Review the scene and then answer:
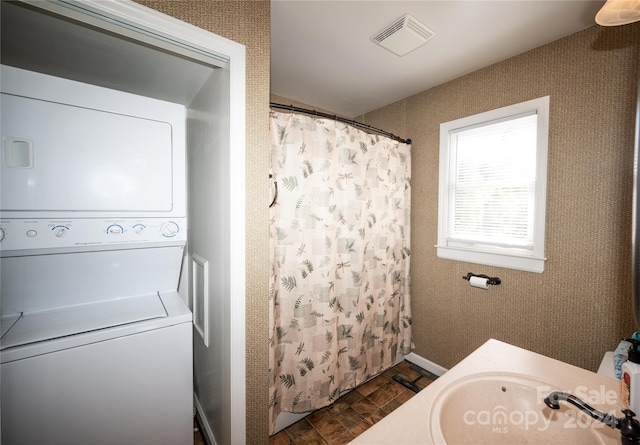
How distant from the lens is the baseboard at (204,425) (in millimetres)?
1589

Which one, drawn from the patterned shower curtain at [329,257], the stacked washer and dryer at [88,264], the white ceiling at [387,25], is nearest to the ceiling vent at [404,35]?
the white ceiling at [387,25]

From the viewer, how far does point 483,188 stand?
1970mm

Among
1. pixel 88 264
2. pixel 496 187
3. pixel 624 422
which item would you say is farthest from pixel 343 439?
pixel 496 187

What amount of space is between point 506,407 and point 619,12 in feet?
4.61

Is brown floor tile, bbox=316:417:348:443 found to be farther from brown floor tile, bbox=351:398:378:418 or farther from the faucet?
the faucet

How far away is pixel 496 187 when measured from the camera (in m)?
1.90

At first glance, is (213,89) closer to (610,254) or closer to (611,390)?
(611,390)

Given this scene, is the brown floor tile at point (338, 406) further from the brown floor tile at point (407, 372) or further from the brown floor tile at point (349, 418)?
the brown floor tile at point (407, 372)

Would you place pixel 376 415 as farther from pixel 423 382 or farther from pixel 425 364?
pixel 425 364

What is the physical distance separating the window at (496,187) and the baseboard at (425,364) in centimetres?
99

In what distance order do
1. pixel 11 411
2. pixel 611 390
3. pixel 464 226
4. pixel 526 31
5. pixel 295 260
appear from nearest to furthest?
1. pixel 611 390
2. pixel 11 411
3. pixel 526 31
4. pixel 295 260
5. pixel 464 226

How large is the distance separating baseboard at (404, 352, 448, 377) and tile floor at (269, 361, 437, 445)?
41 millimetres

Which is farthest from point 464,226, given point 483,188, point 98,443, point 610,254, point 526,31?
point 98,443

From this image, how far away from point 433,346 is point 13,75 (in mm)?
3144
